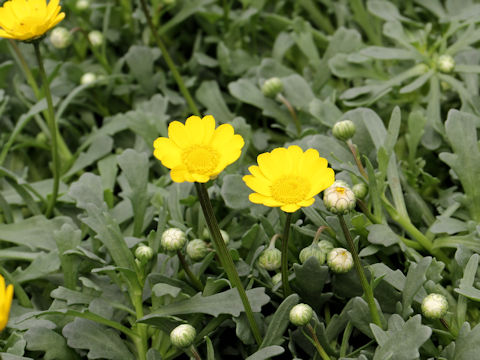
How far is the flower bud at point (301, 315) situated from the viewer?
3.04ft

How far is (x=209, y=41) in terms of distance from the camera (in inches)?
66.2

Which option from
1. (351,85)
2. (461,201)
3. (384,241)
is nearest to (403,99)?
(351,85)

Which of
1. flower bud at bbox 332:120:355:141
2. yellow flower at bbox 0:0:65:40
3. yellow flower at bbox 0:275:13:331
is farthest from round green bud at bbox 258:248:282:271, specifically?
yellow flower at bbox 0:0:65:40

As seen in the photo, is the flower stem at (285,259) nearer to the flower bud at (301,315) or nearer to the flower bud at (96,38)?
the flower bud at (301,315)

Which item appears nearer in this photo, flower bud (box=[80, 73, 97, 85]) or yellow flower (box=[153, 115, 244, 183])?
yellow flower (box=[153, 115, 244, 183])

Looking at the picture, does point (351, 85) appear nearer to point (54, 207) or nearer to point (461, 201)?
point (461, 201)

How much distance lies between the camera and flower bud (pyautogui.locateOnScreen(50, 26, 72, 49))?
1.58 meters

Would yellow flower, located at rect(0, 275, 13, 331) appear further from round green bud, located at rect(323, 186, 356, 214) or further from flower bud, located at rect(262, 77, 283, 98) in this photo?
flower bud, located at rect(262, 77, 283, 98)

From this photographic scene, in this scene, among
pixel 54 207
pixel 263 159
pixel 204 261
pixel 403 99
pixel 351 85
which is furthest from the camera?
pixel 351 85

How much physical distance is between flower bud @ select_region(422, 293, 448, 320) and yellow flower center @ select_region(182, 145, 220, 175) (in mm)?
384

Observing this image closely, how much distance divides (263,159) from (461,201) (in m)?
0.43

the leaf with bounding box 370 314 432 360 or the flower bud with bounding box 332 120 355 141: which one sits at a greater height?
the flower bud with bounding box 332 120 355 141

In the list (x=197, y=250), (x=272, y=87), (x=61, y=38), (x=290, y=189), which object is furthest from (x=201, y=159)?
(x=61, y=38)

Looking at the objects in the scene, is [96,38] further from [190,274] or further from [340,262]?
[340,262]
